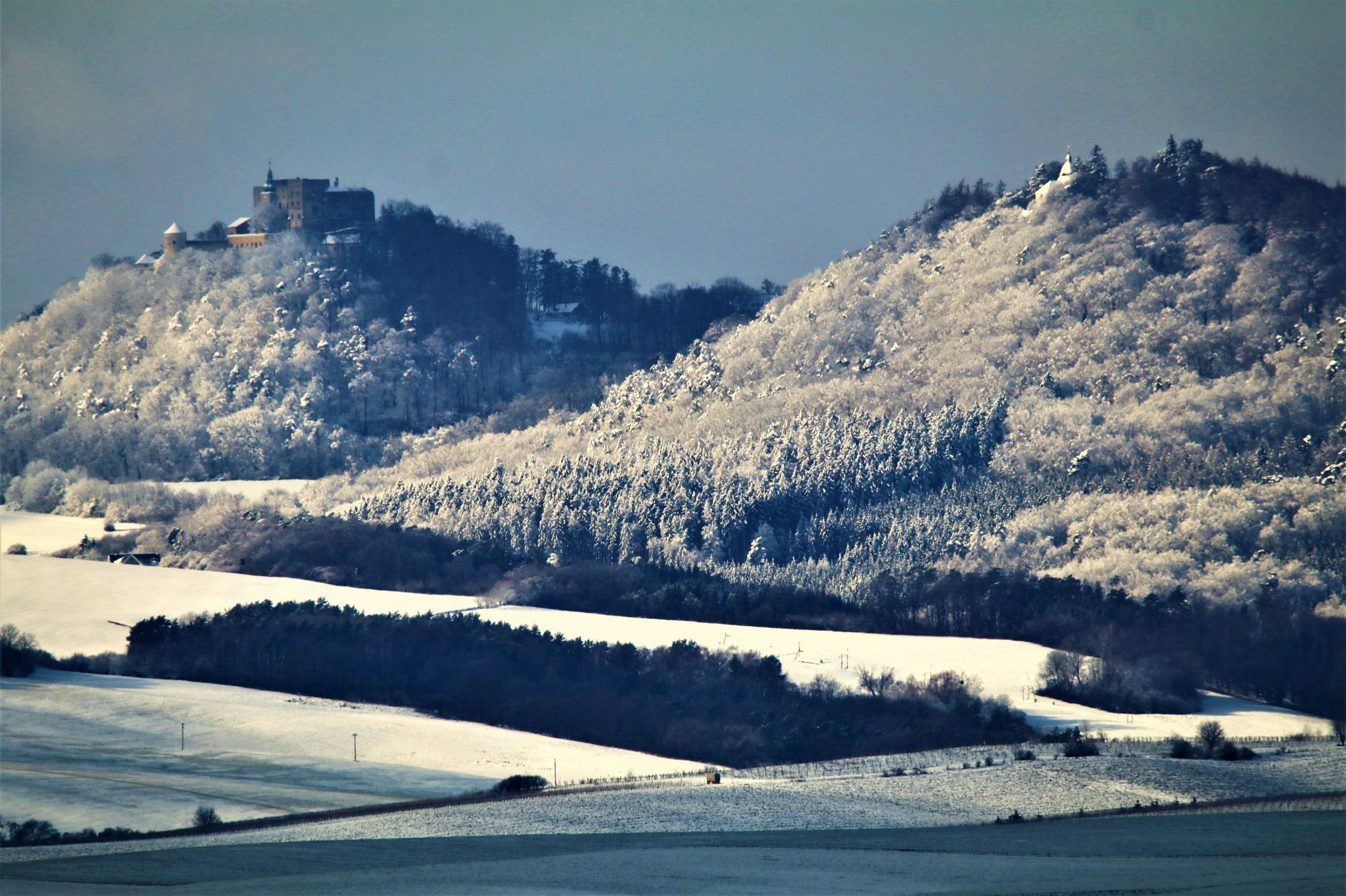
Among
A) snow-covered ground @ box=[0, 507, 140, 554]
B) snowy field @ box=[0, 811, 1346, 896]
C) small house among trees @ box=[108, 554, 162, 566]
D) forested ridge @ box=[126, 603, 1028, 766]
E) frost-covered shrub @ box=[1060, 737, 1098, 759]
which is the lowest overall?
snowy field @ box=[0, 811, 1346, 896]

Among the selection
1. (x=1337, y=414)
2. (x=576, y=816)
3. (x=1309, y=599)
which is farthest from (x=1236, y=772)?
(x=1337, y=414)

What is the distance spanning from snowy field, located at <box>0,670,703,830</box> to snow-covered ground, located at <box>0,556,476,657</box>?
2323 cm

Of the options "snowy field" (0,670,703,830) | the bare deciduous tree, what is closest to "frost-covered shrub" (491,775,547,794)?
"snowy field" (0,670,703,830)

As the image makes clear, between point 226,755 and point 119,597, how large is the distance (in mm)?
61503

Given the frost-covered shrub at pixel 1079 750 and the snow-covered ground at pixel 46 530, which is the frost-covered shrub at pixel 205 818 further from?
the snow-covered ground at pixel 46 530

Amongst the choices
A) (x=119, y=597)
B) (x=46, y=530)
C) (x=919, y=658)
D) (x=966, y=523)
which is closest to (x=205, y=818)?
(x=919, y=658)

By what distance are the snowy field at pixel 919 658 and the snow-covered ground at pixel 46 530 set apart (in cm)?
6894

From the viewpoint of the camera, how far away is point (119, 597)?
146m

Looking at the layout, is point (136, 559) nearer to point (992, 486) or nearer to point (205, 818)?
point (992, 486)

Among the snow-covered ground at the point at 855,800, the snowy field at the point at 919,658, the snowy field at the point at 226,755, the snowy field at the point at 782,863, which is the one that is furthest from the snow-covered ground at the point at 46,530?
the snowy field at the point at 782,863

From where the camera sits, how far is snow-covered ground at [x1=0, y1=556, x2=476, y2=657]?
13475 cm

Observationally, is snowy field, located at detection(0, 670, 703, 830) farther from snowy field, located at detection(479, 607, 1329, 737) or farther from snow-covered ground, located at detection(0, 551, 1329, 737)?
snowy field, located at detection(479, 607, 1329, 737)

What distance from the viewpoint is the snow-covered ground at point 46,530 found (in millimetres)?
178750

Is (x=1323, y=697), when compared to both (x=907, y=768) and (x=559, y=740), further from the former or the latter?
(x=559, y=740)
